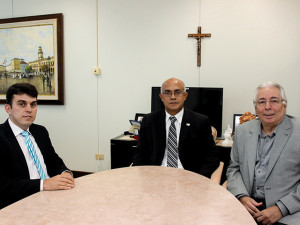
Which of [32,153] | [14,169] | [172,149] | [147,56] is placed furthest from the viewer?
[147,56]

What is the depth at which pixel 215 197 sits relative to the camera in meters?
1.21

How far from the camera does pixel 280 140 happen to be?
1.59 m

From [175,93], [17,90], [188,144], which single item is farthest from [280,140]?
[17,90]

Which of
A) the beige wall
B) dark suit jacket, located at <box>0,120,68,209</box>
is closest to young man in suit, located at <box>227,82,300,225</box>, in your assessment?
dark suit jacket, located at <box>0,120,68,209</box>

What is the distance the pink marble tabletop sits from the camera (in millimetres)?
990

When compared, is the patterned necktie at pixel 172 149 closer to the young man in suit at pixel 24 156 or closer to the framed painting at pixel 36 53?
the young man in suit at pixel 24 156

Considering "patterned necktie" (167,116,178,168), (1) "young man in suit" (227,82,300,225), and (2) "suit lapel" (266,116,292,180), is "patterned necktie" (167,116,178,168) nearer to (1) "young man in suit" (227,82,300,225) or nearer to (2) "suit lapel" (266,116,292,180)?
(1) "young man in suit" (227,82,300,225)

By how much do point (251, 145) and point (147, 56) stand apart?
7.75ft

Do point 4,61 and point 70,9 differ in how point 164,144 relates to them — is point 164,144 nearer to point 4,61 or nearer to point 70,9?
point 70,9

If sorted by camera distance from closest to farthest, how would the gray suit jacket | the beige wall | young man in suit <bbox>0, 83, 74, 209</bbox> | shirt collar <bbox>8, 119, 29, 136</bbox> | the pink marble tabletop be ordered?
the pink marble tabletop → young man in suit <bbox>0, 83, 74, 209</bbox> → the gray suit jacket → shirt collar <bbox>8, 119, 29, 136</bbox> → the beige wall

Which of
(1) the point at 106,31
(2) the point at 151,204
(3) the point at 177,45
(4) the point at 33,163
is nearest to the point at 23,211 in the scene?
(2) the point at 151,204

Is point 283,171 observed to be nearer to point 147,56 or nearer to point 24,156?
point 24,156

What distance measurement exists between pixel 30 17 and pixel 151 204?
4022 millimetres

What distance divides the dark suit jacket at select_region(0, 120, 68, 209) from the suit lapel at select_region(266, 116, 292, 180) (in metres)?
1.39
